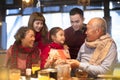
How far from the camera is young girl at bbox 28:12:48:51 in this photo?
1911 millimetres

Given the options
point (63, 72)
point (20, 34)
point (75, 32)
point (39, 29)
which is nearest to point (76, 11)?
point (75, 32)

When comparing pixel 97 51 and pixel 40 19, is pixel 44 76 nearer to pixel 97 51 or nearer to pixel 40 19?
pixel 97 51

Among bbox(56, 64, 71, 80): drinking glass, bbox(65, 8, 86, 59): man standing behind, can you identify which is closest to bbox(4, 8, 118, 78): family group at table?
bbox(65, 8, 86, 59): man standing behind

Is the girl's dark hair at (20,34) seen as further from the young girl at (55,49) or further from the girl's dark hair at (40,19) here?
the young girl at (55,49)

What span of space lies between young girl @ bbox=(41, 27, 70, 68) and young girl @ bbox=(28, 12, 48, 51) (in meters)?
0.04

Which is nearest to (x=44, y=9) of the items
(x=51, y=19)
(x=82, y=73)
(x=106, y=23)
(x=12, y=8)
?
(x=51, y=19)

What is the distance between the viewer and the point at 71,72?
61.4 inches

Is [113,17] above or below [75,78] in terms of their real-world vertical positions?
above

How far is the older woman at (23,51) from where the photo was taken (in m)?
1.86

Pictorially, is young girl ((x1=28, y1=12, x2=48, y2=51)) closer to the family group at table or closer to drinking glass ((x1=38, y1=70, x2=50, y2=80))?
the family group at table

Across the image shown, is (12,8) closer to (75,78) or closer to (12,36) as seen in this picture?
(12,36)

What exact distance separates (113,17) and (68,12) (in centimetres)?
29

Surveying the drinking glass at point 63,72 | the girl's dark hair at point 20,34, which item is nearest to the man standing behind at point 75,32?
the girl's dark hair at point 20,34

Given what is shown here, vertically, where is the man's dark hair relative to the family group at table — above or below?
above
